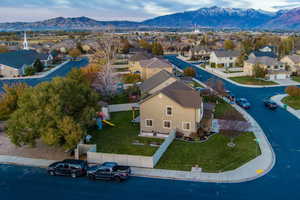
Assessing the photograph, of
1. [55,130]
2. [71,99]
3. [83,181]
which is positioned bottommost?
[83,181]

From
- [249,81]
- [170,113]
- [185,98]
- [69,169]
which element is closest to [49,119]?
[69,169]

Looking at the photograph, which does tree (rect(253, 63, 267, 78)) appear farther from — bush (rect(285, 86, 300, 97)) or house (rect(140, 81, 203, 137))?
house (rect(140, 81, 203, 137))

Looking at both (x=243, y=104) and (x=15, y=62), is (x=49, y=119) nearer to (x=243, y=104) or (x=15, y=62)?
(x=243, y=104)

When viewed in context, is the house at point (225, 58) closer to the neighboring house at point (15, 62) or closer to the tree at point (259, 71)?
the tree at point (259, 71)

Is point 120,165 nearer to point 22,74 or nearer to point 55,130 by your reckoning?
point 55,130

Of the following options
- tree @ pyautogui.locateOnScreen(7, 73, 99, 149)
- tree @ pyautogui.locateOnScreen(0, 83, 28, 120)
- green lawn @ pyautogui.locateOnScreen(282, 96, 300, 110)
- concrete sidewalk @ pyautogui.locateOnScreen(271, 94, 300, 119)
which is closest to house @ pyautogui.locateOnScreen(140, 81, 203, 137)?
tree @ pyautogui.locateOnScreen(7, 73, 99, 149)

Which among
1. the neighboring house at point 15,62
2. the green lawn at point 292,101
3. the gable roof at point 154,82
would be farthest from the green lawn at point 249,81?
the neighboring house at point 15,62

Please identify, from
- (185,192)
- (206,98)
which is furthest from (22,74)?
(185,192)
